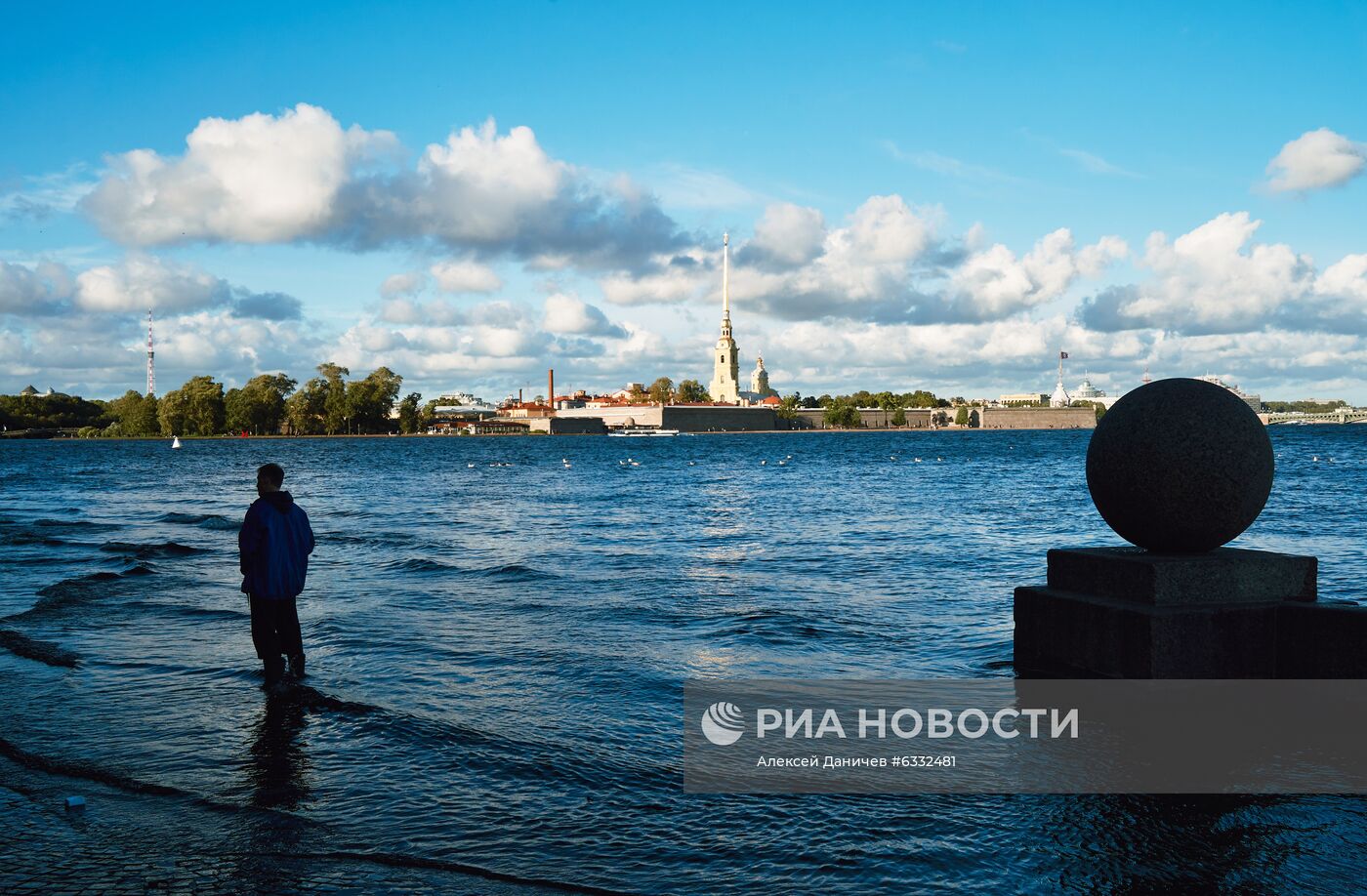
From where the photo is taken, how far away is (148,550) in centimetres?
2161

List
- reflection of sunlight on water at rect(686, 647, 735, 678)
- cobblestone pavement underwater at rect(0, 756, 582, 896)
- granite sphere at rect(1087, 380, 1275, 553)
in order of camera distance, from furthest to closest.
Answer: reflection of sunlight on water at rect(686, 647, 735, 678) → granite sphere at rect(1087, 380, 1275, 553) → cobblestone pavement underwater at rect(0, 756, 582, 896)

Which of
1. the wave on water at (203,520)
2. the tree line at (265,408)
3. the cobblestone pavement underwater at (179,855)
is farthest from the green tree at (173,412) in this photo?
the cobblestone pavement underwater at (179,855)

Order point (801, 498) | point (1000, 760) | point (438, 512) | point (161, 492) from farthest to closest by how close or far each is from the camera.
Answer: point (161, 492) < point (801, 498) < point (438, 512) < point (1000, 760)

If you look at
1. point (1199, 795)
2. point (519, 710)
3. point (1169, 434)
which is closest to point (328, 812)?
point (519, 710)

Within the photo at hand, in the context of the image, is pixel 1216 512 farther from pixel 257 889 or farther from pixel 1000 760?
pixel 257 889

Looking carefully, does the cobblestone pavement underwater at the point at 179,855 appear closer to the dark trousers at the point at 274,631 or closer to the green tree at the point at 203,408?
the dark trousers at the point at 274,631

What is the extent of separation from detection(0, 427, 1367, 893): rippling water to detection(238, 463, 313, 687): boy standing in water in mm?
569

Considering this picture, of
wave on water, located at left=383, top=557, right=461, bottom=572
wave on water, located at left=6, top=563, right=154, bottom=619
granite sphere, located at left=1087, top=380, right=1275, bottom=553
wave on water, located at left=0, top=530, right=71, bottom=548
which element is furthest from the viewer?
wave on water, located at left=0, top=530, right=71, bottom=548

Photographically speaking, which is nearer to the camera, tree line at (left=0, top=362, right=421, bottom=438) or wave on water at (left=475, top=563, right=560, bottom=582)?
wave on water at (left=475, top=563, right=560, bottom=582)

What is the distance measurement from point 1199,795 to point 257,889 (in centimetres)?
496

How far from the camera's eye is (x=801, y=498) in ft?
126

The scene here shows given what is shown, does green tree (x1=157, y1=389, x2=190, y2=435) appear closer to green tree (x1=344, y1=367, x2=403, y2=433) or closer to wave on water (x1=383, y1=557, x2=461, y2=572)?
green tree (x1=344, y1=367, x2=403, y2=433)

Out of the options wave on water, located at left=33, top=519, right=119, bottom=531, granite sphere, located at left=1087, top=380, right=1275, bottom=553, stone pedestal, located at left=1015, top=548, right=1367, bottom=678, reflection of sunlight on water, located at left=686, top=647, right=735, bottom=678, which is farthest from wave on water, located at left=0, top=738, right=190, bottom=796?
wave on water, located at left=33, top=519, right=119, bottom=531

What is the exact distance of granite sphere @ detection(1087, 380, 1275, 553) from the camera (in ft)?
25.8
